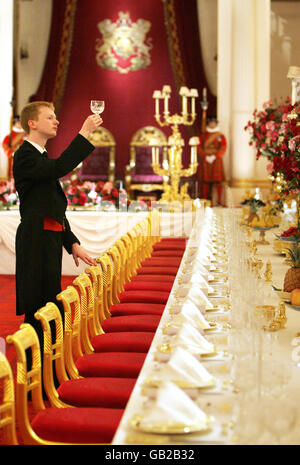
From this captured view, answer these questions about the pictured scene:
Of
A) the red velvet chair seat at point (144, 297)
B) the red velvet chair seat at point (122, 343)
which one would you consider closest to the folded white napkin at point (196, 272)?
the red velvet chair seat at point (122, 343)

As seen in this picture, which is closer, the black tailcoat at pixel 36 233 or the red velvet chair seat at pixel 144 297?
the black tailcoat at pixel 36 233

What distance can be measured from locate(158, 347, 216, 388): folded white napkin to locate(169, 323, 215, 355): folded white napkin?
26 cm

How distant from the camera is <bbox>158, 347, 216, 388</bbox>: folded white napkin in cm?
208

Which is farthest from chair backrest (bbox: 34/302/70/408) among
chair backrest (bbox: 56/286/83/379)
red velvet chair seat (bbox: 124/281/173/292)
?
red velvet chair seat (bbox: 124/281/173/292)

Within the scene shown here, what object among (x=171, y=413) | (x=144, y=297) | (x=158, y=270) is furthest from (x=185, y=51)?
(x=171, y=413)

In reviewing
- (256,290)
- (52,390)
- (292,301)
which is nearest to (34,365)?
A: (52,390)

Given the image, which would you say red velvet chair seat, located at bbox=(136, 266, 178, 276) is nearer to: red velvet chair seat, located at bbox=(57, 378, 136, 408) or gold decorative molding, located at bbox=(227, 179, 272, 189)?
red velvet chair seat, located at bbox=(57, 378, 136, 408)

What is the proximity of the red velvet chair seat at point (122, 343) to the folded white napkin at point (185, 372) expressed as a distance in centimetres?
146

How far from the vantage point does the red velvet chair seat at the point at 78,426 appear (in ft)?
7.89

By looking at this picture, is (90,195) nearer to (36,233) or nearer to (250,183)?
(250,183)

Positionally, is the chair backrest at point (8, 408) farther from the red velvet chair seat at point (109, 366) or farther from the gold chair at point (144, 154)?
the gold chair at point (144, 154)

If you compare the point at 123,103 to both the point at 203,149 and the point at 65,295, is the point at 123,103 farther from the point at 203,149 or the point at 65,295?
the point at 65,295

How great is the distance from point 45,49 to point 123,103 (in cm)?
232

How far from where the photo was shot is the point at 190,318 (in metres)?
2.86
